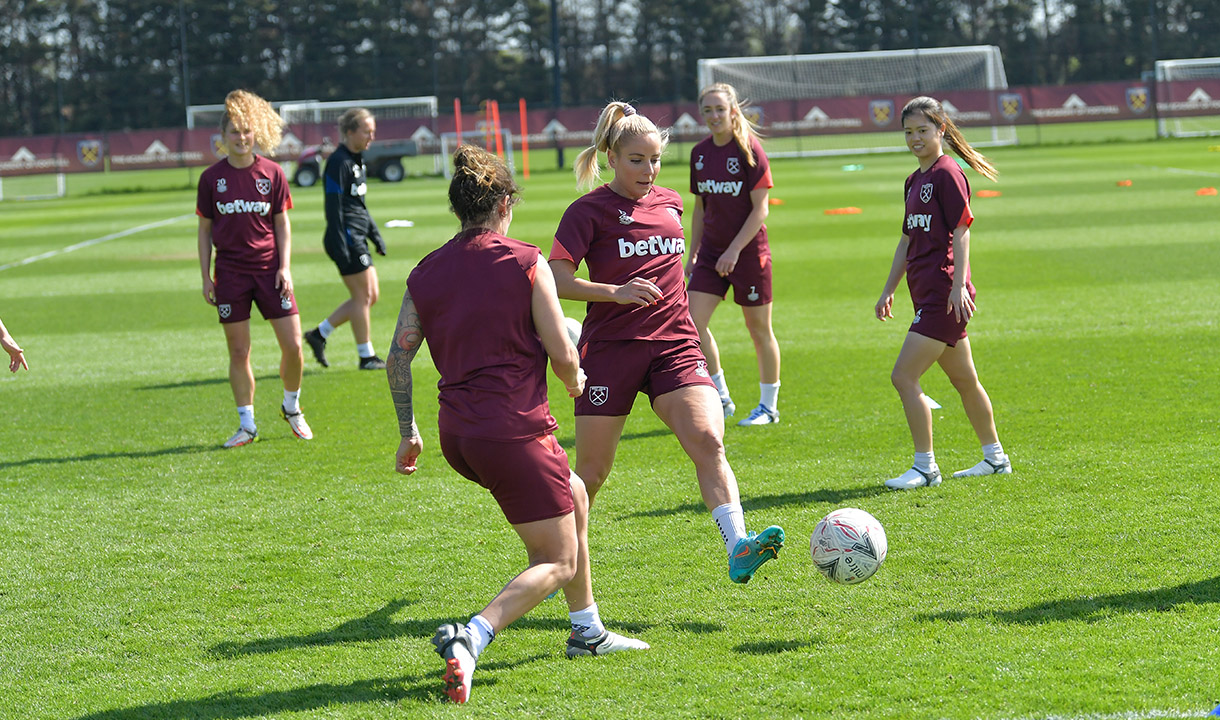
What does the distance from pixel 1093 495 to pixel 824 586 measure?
1.83 m

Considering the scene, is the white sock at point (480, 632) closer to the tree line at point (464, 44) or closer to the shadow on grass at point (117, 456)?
the shadow on grass at point (117, 456)

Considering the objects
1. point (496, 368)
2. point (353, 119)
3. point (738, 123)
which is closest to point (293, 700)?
point (496, 368)

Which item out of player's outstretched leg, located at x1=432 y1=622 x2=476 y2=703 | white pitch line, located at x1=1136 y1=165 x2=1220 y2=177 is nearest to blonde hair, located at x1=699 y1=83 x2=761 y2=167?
player's outstretched leg, located at x1=432 y1=622 x2=476 y2=703

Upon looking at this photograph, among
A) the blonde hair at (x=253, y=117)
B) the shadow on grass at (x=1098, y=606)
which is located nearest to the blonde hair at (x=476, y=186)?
the shadow on grass at (x=1098, y=606)

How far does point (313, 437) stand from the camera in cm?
808

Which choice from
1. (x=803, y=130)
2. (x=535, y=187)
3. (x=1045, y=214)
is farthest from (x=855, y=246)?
(x=803, y=130)

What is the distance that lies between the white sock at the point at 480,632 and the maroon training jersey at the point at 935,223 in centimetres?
333

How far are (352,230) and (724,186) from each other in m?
3.98

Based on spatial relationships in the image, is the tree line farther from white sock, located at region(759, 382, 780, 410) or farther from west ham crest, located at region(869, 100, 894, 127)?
white sock, located at region(759, 382, 780, 410)

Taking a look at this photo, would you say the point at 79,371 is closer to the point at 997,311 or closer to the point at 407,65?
the point at 997,311

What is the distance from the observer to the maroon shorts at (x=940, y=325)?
19.9ft

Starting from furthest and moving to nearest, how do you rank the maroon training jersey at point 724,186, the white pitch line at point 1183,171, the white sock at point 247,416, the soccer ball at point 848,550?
the white pitch line at point 1183,171, the white sock at point 247,416, the maroon training jersey at point 724,186, the soccer ball at point 848,550

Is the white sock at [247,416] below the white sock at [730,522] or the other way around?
the other way around

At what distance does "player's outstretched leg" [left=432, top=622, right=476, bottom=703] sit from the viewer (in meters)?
3.70
